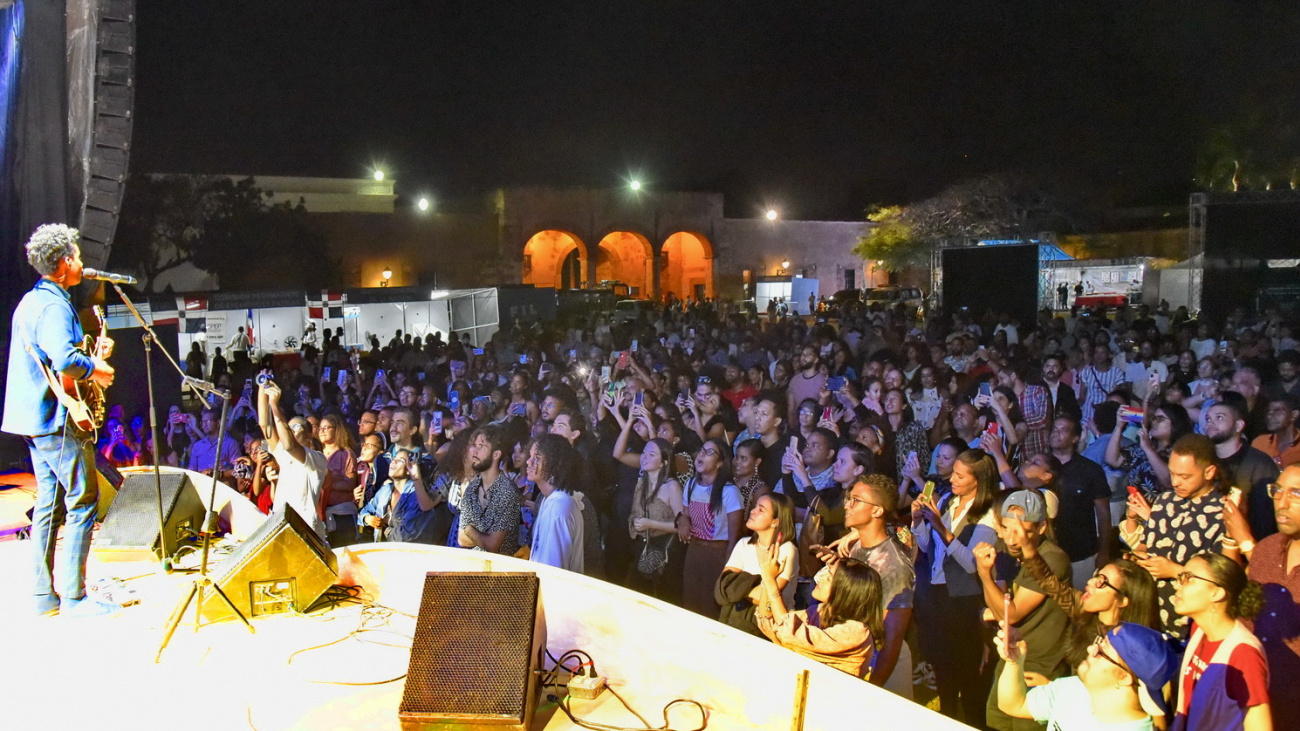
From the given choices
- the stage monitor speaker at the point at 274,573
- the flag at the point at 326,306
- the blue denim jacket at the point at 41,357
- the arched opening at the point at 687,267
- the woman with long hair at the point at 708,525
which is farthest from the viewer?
the arched opening at the point at 687,267

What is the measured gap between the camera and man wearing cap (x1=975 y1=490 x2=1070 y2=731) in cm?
318

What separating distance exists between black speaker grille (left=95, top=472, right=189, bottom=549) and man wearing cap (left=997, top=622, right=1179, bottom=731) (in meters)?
3.94

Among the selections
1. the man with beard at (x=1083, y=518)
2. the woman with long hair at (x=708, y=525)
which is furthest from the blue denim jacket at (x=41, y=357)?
the man with beard at (x=1083, y=518)

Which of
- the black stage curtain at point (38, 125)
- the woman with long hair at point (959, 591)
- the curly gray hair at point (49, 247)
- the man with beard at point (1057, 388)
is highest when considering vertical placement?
the black stage curtain at point (38, 125)

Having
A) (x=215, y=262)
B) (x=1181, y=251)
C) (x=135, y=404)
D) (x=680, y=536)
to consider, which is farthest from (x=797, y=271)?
(x=680, y=536)

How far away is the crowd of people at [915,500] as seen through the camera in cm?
287

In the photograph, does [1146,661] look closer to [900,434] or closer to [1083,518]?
[1083,518]

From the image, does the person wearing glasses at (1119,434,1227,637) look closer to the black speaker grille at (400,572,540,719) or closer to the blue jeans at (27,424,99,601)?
the black speaker grille at (400,572,540,719)

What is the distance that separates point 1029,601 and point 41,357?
11.8 feet

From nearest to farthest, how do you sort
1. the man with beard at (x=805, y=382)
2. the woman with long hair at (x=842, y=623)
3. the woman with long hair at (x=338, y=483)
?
the woman with long hair at (x=842, y=623), the woman with long hair at (x=338, y=483), the man with beard at (x=805, y=382)

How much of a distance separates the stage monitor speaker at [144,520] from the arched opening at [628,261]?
1217 inches

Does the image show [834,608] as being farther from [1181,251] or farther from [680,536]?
[1181,251]

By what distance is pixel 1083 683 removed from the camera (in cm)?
261

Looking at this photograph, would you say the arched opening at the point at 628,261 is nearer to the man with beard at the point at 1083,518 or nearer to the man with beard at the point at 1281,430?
the man with beard at the point at 1281,430
